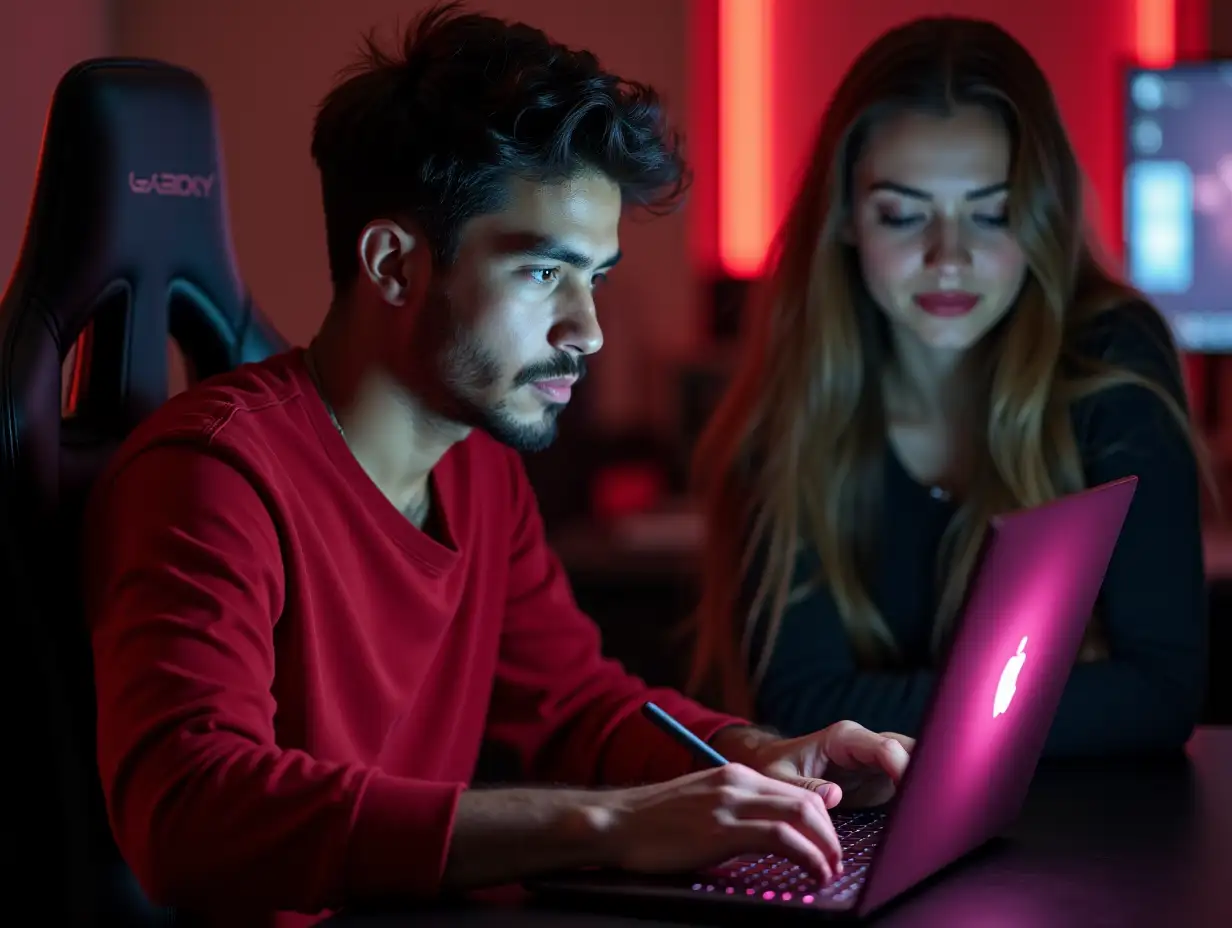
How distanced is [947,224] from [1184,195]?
3.99ft

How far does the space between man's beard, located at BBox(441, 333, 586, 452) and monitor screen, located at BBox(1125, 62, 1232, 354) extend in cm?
162

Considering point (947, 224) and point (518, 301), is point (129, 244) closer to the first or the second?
point (518, 301)

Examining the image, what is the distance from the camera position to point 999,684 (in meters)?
0.92

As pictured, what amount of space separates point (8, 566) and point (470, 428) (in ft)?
1.78

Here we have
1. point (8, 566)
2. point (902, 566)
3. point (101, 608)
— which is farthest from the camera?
point (902, 566)

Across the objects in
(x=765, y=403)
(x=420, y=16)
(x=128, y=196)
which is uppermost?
(x=420, y=16)

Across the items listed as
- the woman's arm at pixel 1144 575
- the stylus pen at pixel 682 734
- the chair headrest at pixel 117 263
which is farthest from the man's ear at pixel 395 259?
the woman's arm at pixel 1144 575

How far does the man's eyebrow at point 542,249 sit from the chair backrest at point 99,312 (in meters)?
0.28

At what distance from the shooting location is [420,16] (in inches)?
52.5

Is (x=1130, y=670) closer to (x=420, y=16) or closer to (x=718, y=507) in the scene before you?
(x=718, y=507)

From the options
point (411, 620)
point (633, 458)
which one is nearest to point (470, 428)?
point (411, 620)

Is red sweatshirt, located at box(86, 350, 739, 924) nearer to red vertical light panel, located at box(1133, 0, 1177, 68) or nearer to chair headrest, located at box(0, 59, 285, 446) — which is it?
chair headrest, located at box(0, 59, 285, 446)

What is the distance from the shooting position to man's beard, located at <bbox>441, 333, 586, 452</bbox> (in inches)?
48.3

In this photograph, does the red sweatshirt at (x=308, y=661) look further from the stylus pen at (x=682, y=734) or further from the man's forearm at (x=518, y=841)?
the stylus pen at (x=682, y=734)
